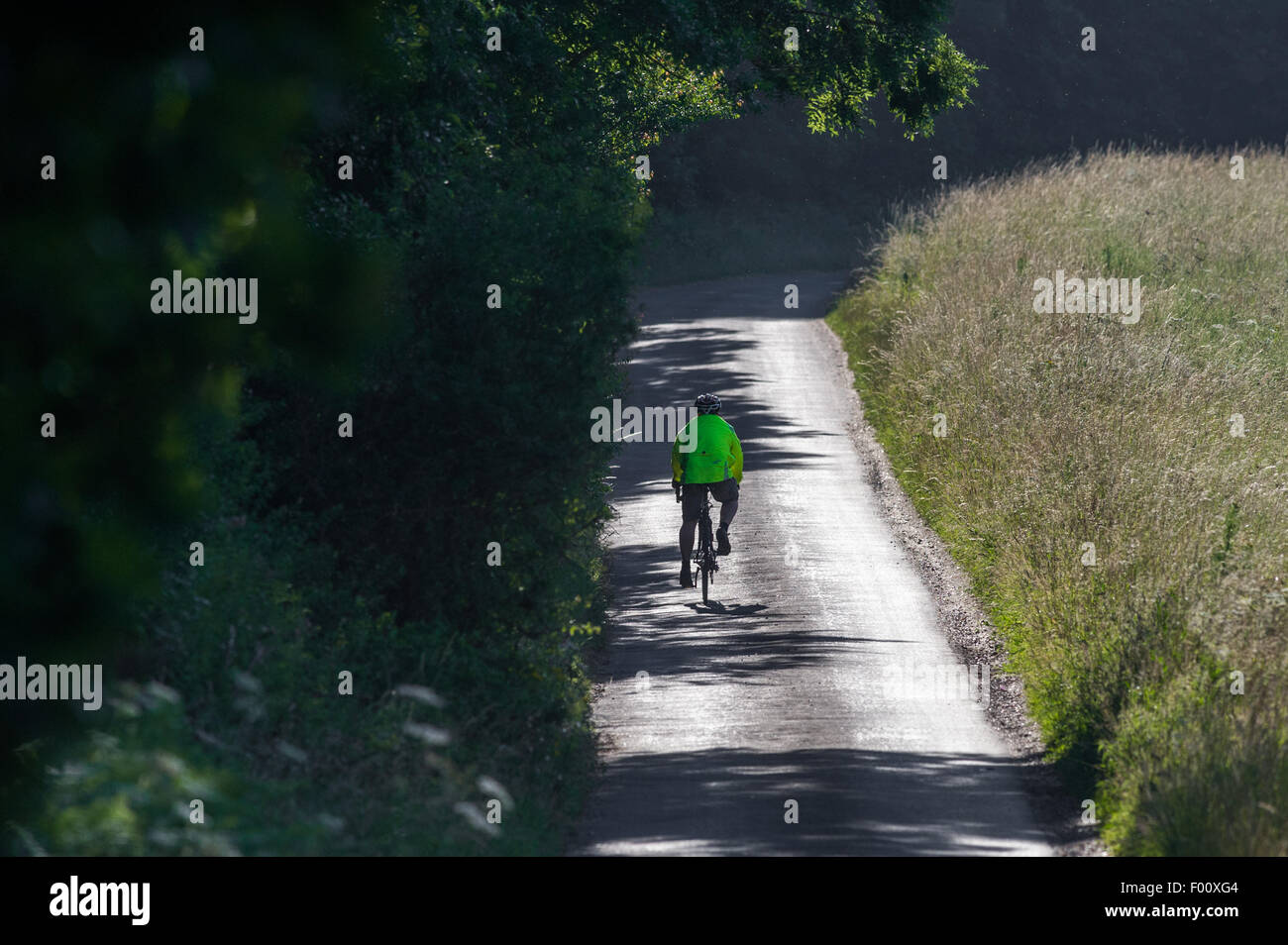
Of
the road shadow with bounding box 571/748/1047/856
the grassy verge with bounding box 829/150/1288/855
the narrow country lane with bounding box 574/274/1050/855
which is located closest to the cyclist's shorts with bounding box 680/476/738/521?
the narrow country lane with bounding box 574/274/1050/855

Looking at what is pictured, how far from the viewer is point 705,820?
9586mm

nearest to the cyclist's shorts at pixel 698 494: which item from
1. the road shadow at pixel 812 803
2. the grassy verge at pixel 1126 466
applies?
the grassy verge at pixel 1126 466

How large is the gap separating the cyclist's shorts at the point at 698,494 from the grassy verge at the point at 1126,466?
265 cm

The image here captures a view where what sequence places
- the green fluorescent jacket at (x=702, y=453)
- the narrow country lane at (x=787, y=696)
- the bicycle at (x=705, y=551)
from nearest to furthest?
the narrow country lane at (x=787, y=696)
the bicycle at (x=705, y=551)
the green fluorescent jacket at (x=702, y=453)

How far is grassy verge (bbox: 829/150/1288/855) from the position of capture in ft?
31.9

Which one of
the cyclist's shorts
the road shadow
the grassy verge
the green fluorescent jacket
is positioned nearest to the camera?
the road shadow

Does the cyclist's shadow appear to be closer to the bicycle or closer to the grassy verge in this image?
the bicycle

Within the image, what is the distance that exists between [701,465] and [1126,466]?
14.8 feet

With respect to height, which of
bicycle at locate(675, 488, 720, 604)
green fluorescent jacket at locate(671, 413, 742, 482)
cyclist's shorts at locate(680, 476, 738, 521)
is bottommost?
bicycle at locate(675, 488, 720, 604)

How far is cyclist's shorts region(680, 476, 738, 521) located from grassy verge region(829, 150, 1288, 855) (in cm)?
265

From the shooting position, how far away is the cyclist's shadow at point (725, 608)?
15.9m

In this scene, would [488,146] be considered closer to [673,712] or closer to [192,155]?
[673,712]

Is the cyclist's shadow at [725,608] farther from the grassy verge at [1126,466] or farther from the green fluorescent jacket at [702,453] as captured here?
the grassy verge at [1126,466]

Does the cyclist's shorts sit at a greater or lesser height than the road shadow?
greater
